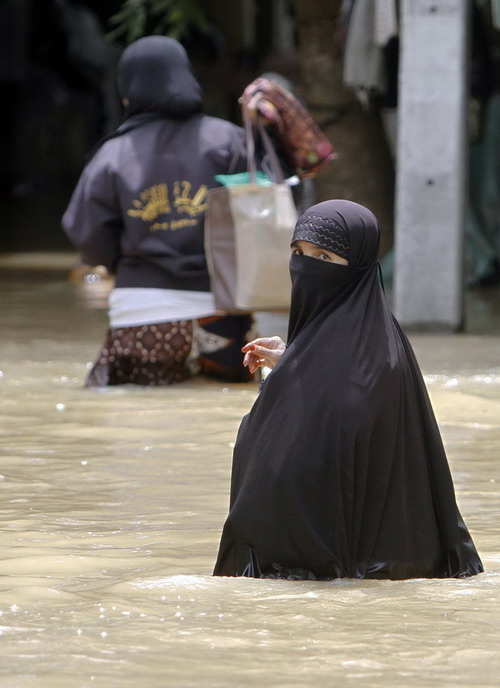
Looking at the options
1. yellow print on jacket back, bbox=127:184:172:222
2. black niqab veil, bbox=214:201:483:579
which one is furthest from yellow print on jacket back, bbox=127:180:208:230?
black niqab veil, bbox=214:201:483:579

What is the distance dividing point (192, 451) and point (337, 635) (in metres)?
2.52

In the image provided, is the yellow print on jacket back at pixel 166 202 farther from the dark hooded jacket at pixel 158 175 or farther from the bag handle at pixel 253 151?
the bag handle at pixel 253 151

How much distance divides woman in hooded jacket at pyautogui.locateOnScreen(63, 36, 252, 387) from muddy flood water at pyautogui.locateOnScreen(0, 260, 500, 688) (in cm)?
29

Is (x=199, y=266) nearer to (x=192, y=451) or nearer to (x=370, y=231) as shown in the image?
(x=192, y=451)

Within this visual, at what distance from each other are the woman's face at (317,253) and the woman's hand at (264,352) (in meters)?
0.29

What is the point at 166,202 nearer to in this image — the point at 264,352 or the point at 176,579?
the point at 264,352

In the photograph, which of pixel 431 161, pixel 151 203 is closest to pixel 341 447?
pixel 151 203

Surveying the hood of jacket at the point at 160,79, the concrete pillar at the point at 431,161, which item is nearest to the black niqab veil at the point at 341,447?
the hood of jacket at the point at 160,79

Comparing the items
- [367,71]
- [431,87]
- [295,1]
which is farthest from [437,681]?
[295,1]

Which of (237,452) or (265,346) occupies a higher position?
(265,346)

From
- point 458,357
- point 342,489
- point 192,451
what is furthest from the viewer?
point 458,357

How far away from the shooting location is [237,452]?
12.8 ft

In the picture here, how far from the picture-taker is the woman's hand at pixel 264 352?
3.99 m

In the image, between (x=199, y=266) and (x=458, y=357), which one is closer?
(x=199, y=266)
